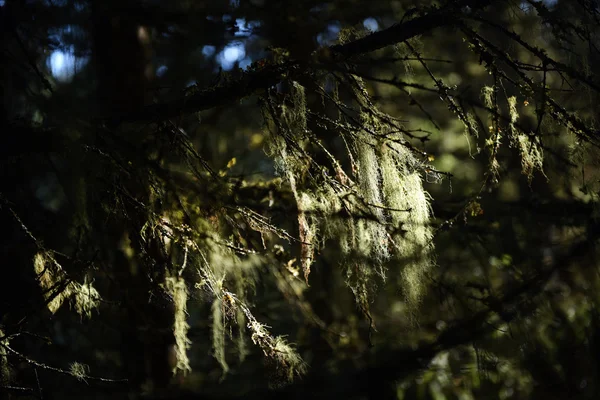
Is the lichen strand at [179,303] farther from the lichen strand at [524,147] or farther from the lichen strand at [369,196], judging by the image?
the lichen strand at [524,147]

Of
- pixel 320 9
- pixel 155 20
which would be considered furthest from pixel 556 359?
pixel 155 20

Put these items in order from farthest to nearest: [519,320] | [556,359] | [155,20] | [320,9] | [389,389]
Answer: [320,9] → [556,359] → [155,20] → [519,320] → [389,389]

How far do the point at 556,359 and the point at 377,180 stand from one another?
3271mm

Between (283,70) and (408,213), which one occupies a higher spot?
(283,70)

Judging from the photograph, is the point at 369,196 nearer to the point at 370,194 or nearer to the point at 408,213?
the point at 370,194

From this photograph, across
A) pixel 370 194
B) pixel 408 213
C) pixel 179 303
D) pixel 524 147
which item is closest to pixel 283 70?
pixel 370 194

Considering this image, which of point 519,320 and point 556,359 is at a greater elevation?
point 519,320

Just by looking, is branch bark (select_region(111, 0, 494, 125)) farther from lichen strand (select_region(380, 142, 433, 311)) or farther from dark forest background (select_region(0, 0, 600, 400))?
lichen strand (select_region(380, 142, 433, 311))

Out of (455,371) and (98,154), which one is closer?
(98,154)

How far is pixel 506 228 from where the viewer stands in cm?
439

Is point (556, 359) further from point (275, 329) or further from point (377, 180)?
point (377, 180)

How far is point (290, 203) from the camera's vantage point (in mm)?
3508

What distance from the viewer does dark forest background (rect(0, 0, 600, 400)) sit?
6.98 ft

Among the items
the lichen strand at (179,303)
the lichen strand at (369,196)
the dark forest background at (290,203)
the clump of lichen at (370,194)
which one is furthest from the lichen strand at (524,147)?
the lichen strand at (179,303)
